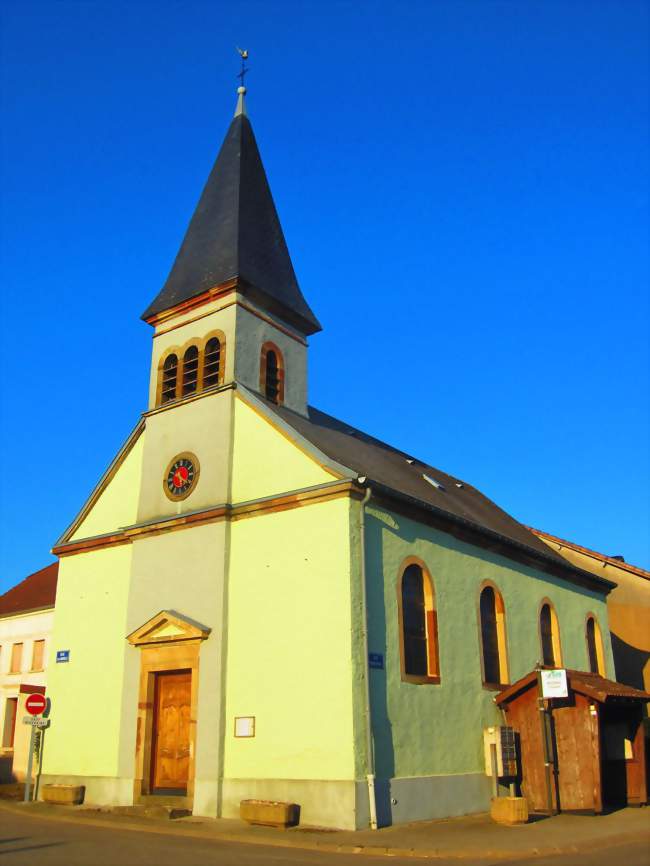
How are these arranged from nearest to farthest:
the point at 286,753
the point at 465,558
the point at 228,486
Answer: the point at 286,753
the point at 228,486
the point at 465,558

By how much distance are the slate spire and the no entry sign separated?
31.1 ft

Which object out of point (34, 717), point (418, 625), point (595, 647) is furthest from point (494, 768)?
point (34, 717)

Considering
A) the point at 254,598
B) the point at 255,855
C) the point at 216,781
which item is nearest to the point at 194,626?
the point at 254,598

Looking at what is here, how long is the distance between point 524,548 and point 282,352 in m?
Result: 7.99

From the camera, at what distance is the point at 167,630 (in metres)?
17.5

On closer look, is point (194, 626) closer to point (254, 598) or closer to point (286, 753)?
point (254, 598)

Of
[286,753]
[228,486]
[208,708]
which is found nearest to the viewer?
[286,753]

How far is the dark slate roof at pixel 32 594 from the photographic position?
104 feet

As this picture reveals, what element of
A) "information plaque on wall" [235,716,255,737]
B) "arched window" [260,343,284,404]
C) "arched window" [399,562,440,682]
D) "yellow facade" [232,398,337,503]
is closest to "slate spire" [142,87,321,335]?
"arched window" [260,343,284,404]

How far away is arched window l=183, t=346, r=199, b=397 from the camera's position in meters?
20.0

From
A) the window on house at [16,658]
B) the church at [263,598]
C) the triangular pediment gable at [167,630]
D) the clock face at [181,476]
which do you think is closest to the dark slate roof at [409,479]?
the church at [263,598]

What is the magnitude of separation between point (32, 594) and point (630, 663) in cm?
2288

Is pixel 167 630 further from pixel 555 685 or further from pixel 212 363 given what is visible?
pixel 555 685

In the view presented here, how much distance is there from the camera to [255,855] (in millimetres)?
11234
